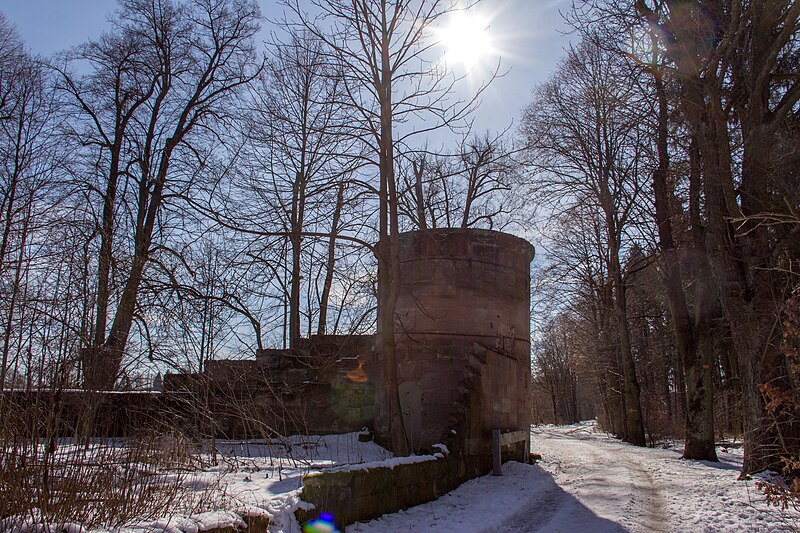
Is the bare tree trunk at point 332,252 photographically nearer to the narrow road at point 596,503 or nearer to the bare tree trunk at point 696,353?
the narrow road at point 596,503

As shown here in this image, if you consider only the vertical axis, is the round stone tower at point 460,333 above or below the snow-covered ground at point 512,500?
above

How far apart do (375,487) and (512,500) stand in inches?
117

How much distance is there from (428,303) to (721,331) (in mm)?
7609

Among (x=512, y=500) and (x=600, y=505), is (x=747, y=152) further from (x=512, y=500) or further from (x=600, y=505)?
(x=512, y=500)

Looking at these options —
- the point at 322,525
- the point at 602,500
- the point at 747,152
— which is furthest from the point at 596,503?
the point at 747,152

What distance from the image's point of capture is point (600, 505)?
366 inches

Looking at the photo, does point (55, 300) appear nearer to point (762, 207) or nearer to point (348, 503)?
point (348, 503)

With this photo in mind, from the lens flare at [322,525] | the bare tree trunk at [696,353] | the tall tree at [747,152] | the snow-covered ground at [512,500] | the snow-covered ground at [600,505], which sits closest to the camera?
the snow-covered ground at [512,500]

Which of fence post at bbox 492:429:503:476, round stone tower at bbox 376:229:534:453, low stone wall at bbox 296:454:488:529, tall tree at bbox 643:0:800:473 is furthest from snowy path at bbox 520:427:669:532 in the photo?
tall tree at bbox 643:0:800:473

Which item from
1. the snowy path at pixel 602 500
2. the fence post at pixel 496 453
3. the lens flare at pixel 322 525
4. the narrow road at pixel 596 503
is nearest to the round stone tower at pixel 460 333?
the fence post at pixel 496 453

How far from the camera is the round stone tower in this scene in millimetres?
12398

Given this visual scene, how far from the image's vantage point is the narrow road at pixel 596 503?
7887 millimetres

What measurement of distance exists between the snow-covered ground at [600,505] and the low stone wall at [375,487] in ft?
0.51

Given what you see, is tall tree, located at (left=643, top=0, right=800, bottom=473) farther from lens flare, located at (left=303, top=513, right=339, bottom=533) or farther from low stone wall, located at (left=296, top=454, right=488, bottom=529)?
lens flare, located at (left=303, top=513, right=339, bottom=533)
